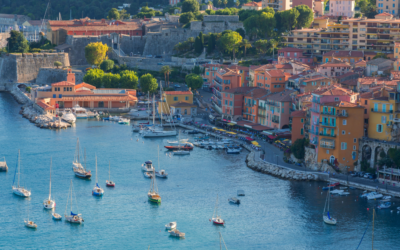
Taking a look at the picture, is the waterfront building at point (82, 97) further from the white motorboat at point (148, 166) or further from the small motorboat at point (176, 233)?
the small motorboat at point (176, 233)

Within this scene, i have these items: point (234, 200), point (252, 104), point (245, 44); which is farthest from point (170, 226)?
point (245, 44)

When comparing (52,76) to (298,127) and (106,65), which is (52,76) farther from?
(298,127)

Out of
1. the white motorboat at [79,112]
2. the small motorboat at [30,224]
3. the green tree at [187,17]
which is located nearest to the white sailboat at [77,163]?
the small motorboat at [30,224]

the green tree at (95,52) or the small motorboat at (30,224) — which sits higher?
the green tree at (95,52)

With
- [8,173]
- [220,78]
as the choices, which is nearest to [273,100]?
[220,78]

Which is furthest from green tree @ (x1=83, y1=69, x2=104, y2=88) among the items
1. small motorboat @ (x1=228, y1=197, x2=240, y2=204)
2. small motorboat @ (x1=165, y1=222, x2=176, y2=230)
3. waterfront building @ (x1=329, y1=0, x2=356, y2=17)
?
small motorboat @ (x1=165, y1=222, x2=176, y2=230)
